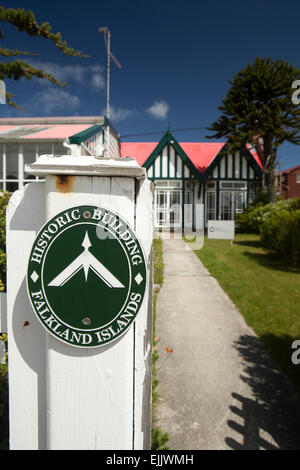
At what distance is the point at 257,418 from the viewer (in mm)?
2584

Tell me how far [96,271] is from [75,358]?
0.29 m

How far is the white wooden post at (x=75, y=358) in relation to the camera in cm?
83

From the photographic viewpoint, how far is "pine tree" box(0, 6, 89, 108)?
12.5 ft

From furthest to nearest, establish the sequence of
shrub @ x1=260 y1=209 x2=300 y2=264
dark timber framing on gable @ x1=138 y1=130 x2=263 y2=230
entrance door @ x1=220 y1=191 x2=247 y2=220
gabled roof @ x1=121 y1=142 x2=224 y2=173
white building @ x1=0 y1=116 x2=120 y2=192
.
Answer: gabled roof @ x1=121 y1=142 x2=224 y2=173 → entrance door @ x1=220 y1=191 x2=247 y2=220 → dark timber framing on gable @ x1=138 y1=130 x2=263 y2=230 → white building @ x1=0 y1=116 x2=120 y2=192 → shrub @ x1=260 y1=209 x2=300 y2=264

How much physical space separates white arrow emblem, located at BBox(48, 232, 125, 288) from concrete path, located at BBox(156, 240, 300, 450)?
2.27m

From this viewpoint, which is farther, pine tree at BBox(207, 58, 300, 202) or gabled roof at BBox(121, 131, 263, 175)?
gabled roof at BBox(121, 131, 263, 175)

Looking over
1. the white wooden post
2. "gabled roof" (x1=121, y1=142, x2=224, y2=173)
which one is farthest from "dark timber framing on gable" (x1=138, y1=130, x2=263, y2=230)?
the white wooden post

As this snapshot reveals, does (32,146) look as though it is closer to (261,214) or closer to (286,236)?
(286,236)

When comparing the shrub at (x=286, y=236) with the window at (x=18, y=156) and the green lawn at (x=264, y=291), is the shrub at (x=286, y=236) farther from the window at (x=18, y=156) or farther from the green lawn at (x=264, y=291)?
the window at (x=18, y=156)

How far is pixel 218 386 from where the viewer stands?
3047mm

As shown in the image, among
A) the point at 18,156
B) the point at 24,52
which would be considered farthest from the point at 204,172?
the point at 24,52

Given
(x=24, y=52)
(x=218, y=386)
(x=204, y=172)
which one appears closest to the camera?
(x=218, y=386)

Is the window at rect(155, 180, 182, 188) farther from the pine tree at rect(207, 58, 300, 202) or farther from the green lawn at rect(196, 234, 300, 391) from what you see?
the green lawn at rect(196, 234, 300, 391)

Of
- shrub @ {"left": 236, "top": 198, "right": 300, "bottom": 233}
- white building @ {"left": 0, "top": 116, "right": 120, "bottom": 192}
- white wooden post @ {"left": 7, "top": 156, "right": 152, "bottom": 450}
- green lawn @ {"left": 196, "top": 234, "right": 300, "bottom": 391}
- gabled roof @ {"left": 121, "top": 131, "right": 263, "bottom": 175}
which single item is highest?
gabled roof @ {"left": 121, "top": 131, "right": 263, "bottom": 175}
